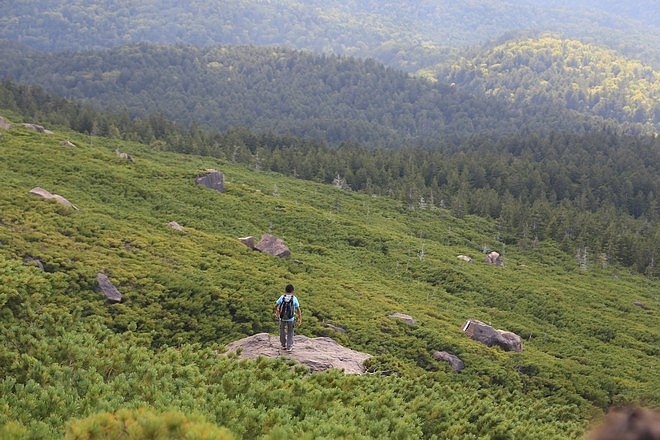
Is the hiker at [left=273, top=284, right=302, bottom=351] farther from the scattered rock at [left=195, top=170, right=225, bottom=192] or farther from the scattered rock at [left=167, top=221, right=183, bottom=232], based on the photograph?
the scattered rock at [left=195, top=170, right=225, bottom=192]

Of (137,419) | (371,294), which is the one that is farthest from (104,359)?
(371,294)

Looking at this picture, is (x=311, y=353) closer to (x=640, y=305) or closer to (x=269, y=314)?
(x=269, y=314)

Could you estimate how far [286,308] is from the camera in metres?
22.2

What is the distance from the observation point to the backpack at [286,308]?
72.6 ft

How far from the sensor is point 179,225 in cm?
5425

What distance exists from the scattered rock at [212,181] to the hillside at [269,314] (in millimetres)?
2312

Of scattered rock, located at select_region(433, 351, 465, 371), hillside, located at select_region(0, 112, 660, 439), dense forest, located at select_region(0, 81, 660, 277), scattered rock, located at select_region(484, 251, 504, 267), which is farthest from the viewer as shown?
dense forest, located at select_region(0, 81, 660, 277)

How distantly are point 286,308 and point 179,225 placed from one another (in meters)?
34.6

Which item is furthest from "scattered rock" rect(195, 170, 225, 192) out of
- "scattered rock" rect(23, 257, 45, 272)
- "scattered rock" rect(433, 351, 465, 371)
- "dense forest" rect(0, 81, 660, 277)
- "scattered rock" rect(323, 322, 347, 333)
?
"scattered rock" rect(433, 351, 465, 371)

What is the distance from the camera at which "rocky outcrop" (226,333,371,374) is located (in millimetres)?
21719

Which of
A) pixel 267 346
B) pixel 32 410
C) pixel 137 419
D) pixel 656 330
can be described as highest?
pixel 137 419

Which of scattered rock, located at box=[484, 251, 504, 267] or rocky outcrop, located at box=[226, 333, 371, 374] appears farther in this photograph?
scattered rock, located at box=[484, 251, 504, 267]

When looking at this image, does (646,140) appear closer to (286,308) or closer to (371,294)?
(371,294)

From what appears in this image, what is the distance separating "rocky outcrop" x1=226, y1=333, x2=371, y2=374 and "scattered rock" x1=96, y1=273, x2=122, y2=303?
9346mm
